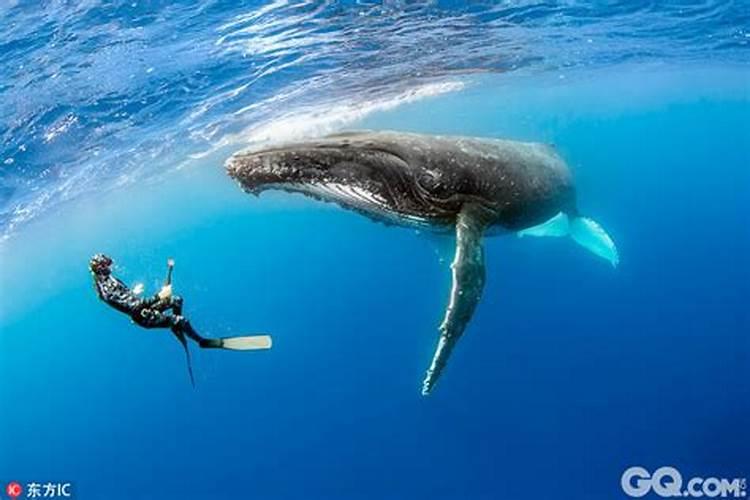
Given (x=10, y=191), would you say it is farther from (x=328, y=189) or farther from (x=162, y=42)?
(x=328, y=189)

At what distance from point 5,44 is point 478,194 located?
1265 centimetres

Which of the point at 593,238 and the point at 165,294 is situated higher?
the point at 165,294

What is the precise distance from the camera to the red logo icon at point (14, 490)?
431 inches

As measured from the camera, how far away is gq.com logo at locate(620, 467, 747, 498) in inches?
372

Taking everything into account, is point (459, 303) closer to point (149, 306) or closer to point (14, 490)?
point (149, 306)

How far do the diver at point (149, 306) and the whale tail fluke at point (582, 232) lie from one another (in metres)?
6.94

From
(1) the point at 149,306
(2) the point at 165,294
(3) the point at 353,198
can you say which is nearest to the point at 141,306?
(1) the point at 149,306

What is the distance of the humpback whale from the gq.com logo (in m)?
5.41

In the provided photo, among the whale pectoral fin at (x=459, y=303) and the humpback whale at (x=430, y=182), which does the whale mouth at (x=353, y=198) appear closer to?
the humpback whale at (x=430, y=182)

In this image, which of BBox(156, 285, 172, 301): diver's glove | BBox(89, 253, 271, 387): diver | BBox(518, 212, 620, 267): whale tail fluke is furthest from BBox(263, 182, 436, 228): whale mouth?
BBox(518, 212, 620, 267): whale tail fluke

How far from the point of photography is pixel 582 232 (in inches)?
529

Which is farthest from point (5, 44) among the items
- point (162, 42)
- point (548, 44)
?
point (548, 44)

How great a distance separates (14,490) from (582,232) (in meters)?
12.9

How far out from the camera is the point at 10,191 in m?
20.1
